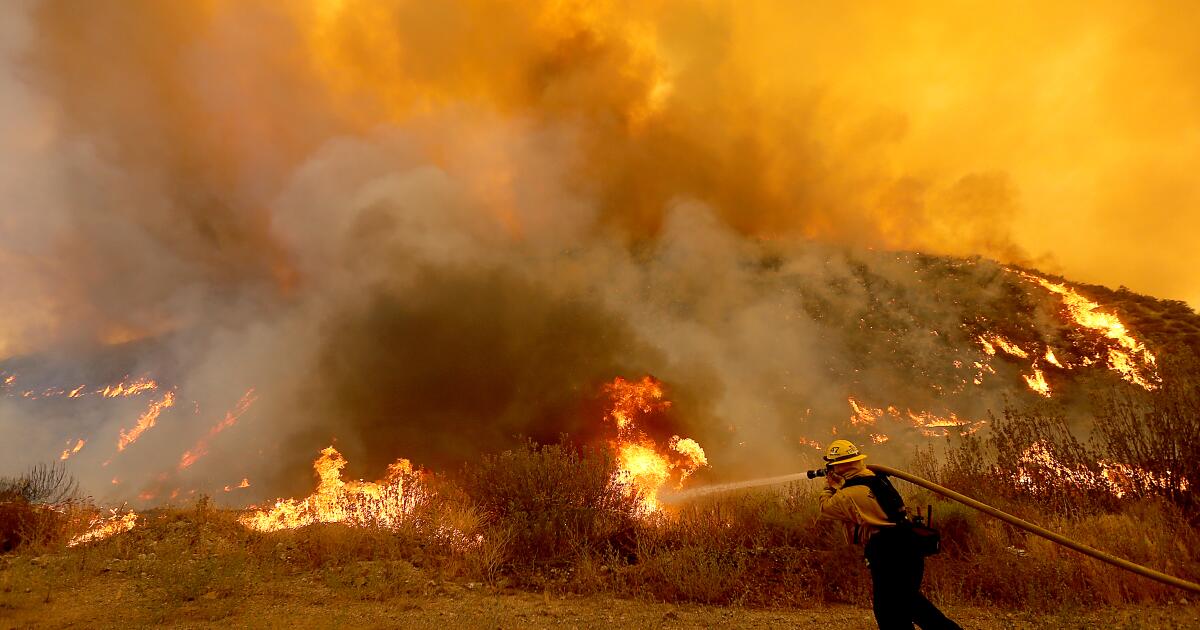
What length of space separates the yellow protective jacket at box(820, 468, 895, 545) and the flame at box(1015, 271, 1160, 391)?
32.9 meters

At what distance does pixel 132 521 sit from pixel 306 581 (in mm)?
5794

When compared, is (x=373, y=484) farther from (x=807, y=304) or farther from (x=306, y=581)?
(x=807, y=304)

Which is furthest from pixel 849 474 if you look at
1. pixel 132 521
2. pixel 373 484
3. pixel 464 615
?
pixel 373 484

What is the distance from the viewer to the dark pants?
4.45m

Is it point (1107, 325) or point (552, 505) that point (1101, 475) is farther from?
point (1107, 325)

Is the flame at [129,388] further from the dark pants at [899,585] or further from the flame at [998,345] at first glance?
the flame at [998,345]

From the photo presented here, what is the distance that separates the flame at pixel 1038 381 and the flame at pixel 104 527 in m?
37.9

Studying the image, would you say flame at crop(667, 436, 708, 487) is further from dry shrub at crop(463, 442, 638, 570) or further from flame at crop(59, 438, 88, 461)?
flame at crop(59, 438, 88, 461)

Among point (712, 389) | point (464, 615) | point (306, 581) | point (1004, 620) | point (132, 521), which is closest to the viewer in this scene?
point (1004, 620)

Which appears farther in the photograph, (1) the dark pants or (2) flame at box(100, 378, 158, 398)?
(2) flame at box(100, 378, 158, 398)

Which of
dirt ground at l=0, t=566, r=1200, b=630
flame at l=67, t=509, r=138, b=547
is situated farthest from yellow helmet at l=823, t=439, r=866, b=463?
flame at l=67, t=509, r=138, b=547

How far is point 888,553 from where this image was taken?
4.47 m

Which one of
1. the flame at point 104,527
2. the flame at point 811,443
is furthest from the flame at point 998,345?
the flame at point 104,527

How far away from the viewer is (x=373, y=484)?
2003 cm
